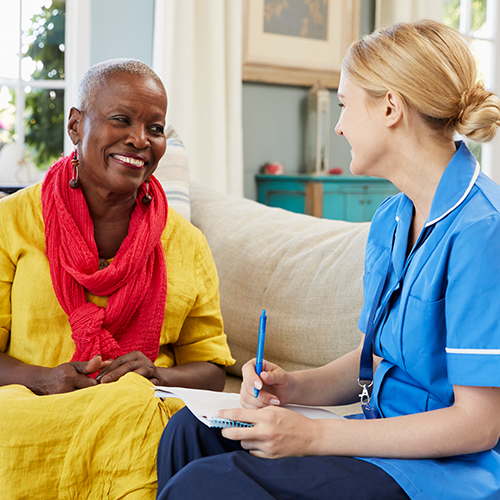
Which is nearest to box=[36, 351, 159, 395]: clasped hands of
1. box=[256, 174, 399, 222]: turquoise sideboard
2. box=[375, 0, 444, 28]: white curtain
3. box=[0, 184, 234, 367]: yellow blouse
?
box=[0, 184, 234, 367]: yellow blouse

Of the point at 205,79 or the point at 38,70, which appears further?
the point at 205,79

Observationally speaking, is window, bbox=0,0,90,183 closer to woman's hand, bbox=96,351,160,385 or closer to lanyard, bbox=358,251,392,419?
woman's hand, bbox=96,351,160,385

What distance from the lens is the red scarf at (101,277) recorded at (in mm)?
1230

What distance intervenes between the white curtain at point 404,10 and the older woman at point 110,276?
3.12 meters

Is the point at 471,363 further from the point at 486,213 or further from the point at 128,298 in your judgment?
the point at 128,298

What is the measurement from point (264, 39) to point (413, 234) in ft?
9.70

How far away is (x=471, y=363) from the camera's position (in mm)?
782

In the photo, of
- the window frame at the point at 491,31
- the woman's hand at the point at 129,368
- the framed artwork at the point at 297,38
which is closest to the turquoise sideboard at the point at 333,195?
the framed artwork at the point at 297,38

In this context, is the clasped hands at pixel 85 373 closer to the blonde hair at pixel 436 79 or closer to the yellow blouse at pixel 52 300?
the yellow blouse at pixel 52 300

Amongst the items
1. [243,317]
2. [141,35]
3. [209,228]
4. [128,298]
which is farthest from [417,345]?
[141,35]

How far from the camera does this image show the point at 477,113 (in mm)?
847

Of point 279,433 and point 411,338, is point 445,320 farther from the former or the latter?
point 279,433

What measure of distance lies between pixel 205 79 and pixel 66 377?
2554mm

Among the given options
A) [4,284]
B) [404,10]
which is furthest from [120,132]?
[404,10]
